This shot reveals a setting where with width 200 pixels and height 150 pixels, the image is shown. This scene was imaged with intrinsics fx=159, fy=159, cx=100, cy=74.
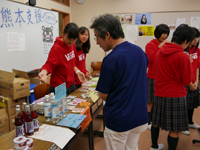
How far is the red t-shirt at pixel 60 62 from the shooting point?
5.81 feet

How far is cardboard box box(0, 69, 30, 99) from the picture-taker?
2211mm

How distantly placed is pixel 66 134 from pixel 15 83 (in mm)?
1457

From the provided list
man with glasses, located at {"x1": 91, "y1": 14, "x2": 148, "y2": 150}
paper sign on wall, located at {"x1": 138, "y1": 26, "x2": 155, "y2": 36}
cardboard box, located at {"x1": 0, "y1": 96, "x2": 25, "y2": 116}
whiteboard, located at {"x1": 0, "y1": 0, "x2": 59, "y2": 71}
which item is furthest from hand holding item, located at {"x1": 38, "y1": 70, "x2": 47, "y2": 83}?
paper sign on wall, located at {"x1": 138, "y1": 26, "x2": 155, "y2": 36}

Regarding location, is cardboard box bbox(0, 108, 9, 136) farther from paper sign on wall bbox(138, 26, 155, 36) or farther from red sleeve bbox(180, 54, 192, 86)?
paper sign on wall bbox(138, 26, 155, 36)

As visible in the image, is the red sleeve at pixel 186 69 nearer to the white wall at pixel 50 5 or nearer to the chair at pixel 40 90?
the chair at pixel 40 90

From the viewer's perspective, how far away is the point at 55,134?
1.14m

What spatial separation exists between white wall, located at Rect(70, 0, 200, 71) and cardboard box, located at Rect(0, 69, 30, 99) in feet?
9.20

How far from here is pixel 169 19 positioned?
13.7 feet

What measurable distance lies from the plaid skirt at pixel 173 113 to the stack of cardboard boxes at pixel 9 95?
1.88 m

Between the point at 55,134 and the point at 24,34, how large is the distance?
2403 millimetres

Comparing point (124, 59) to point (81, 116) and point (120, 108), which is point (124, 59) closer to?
point (120, 108)

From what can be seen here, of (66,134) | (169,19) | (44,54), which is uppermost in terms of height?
(169,19)

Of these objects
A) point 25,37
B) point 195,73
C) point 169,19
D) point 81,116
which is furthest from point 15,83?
point 169,19

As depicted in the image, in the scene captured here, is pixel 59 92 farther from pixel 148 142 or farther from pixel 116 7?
pixel 116 7
